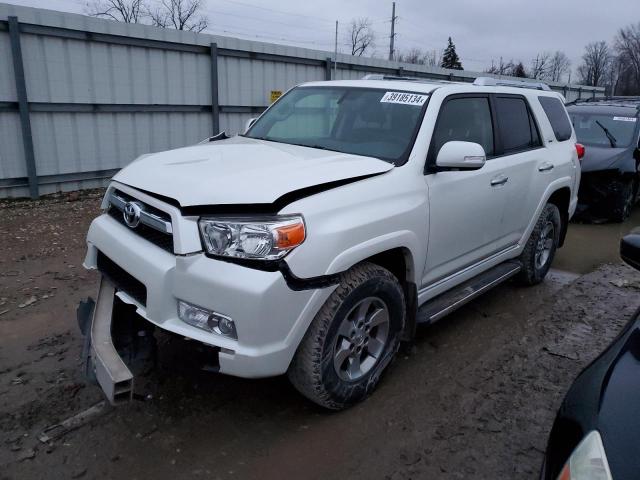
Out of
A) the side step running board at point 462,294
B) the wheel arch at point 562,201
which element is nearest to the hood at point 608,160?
the wheel arch at point 562,201

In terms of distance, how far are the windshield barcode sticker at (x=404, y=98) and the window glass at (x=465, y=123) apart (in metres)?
0.17

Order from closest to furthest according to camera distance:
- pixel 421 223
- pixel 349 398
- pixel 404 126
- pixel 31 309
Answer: pixel 349 398 < pixel 421 223 < pixel 404 126 < pixel 31 309

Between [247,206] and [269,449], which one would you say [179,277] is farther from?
[269,449]

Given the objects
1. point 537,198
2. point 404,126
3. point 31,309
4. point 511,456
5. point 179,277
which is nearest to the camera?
point 179,277

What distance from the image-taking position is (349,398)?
3.07 m

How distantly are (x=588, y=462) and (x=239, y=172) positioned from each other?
207 cm

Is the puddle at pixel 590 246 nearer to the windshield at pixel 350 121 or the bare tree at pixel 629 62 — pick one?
the windshield at pixel 350 121

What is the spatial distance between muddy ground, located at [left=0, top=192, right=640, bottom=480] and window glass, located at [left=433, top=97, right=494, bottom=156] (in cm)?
155

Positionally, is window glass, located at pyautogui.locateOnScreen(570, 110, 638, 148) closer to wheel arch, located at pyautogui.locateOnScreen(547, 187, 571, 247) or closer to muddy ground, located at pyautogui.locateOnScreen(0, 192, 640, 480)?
wheel arch, located at pyautogui.locateOnScreen(547, 187, 571, 247)

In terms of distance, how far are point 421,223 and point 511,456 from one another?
1418 mm

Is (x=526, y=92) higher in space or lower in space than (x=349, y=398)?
higher

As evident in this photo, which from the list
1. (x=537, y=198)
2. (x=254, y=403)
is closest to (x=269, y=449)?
(x=254, y=403)

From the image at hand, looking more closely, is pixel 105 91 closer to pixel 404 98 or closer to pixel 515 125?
pixel 404 98

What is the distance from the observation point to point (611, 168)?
26.3 ft
